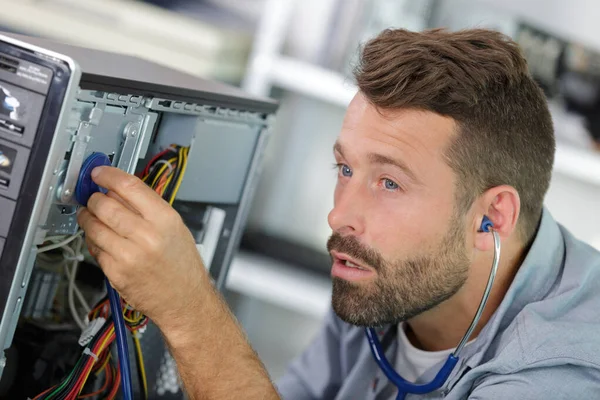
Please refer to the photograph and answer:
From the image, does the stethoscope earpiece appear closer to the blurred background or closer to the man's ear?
the man's ear

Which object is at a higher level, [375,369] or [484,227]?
[484,227]

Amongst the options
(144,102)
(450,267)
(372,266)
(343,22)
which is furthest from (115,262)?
(343,22)

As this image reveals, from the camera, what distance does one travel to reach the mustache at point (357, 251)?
47.2 inches

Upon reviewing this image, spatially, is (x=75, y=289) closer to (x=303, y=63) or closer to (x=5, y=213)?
(x=5, y=213)

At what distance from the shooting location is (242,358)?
1043 millimetres

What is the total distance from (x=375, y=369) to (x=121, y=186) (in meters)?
0.67

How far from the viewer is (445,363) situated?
1.22 metres

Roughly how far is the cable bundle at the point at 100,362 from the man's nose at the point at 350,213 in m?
0.29

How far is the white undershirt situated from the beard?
99mm

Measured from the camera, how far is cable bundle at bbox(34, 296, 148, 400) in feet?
3.41

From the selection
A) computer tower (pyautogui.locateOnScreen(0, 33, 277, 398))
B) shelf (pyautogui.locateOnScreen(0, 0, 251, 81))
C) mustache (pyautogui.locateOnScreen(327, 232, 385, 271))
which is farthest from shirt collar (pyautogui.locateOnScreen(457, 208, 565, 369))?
shelf (pyautogui.locateOnScreen(0, 0, 251, 81))

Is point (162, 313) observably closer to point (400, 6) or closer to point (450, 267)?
point (450, 267)

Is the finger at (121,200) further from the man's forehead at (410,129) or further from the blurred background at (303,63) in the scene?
the blurred background at (303,63)

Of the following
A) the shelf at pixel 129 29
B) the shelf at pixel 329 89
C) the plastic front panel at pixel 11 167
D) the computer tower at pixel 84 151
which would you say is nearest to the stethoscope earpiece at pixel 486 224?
the computer tower at pixel 84 151
